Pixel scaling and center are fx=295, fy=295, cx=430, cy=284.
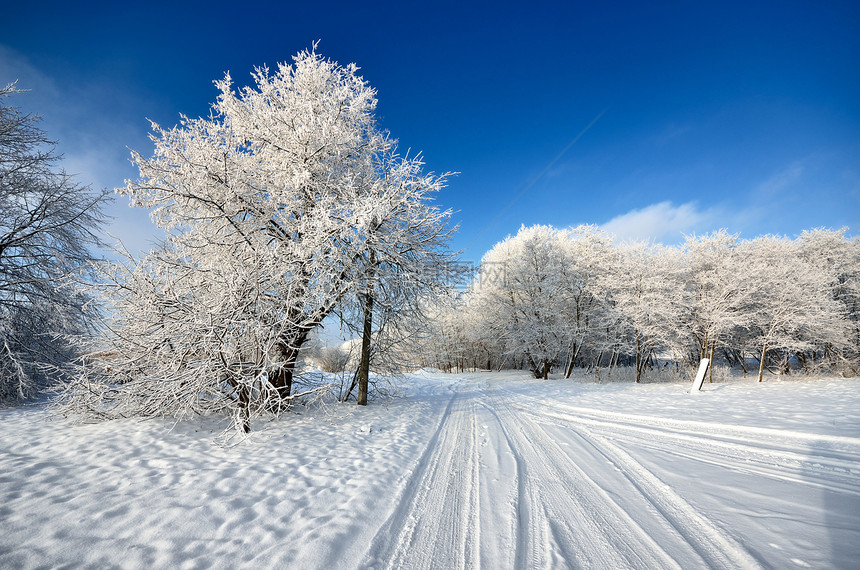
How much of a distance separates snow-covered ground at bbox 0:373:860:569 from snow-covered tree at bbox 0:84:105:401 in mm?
3552

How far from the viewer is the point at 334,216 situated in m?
6.80

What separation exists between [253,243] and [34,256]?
25.1 ft

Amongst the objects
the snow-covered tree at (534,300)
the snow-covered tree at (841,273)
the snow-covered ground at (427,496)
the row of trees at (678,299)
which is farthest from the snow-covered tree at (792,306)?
the snow-covered ground at (427,496)

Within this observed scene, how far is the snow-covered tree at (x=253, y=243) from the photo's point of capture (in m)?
5.26

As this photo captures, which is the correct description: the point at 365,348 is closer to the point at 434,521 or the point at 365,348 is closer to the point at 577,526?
the point at 434,521

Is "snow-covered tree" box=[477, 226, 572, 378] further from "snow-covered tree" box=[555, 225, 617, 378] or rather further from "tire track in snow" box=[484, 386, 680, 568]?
"tire track in snow" box=[484, 386, 680, 568]

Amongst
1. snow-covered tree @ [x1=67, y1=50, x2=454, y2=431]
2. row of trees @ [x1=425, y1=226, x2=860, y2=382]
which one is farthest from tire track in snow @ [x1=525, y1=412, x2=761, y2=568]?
row of trees @ [x1=425, y1=226, x2=860, y2=382]

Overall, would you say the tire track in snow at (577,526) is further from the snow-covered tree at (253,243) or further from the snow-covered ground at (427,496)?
the snow-covered tree at (253,243)

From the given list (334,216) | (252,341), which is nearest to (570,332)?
(334,216)

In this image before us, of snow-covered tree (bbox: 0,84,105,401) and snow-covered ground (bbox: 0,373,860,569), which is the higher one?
snow-covered tree (bbox: 0,84,105,401)

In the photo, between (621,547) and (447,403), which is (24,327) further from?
(621,547)

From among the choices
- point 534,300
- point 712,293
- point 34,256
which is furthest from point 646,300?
point 34,256

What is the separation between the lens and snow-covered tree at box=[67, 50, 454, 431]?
526cm

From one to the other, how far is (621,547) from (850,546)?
176cm
